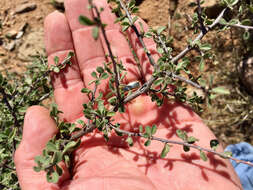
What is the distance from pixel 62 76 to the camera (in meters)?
2.09

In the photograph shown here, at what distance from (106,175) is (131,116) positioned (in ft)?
2.09

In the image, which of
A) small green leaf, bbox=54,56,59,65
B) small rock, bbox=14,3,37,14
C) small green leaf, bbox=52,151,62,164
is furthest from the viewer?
small rock, bbox=14,3,37,14

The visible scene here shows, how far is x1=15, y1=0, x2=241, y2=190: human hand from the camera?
5.30 ft

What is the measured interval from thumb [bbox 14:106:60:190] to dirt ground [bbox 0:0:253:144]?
1260 millimetres

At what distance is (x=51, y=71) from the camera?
207 cm

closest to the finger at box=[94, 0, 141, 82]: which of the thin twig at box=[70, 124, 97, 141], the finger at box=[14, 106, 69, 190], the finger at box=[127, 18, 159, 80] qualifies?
the finger at box=[127, 18, 159, 80]

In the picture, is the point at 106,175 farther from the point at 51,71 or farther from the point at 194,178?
the point at 51,71

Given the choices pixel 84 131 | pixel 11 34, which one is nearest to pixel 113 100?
pixel 84 131

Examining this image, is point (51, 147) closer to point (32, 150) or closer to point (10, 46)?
point (32, 150)

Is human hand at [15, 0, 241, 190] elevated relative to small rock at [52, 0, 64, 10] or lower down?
lower down

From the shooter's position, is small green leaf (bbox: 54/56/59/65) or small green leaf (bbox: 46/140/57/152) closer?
small green leaf (bbox: 46/140/57/152)

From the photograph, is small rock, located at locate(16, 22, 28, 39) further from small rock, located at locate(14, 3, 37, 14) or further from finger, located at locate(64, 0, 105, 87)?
finger, located at locate(64, 0, 105, 87)

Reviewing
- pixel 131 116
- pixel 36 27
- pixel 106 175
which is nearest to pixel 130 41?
pixel 131 116

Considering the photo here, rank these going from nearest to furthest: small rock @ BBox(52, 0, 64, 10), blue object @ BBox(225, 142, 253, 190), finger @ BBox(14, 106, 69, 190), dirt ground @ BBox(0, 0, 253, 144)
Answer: finger @ BBox(14, 106, 69, 190) → blue object @ BBox(225, 142, 253, 190) → dirt ground @ BBox(0, 0, 253, 144) → small rock @ BBox(52, 0, 64, 10)
